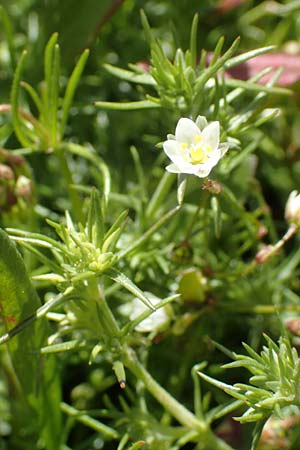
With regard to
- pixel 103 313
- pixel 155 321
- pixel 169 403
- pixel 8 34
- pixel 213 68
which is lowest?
pixel 169 403

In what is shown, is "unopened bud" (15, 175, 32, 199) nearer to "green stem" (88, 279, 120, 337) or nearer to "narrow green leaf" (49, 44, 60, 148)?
"narrow green leaf" (49, 44, 60, 148)

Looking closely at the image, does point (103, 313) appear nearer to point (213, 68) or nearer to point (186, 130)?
point (186, 130)

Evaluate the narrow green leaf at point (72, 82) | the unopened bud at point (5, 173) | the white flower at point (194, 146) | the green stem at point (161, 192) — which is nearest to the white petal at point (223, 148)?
the white flower at point (194, 146)

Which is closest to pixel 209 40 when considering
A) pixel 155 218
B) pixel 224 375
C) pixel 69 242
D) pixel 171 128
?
pixel 171 128

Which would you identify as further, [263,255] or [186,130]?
[263,255]

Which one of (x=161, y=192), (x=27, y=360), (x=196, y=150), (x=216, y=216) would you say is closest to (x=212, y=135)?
(x=196, y=150)

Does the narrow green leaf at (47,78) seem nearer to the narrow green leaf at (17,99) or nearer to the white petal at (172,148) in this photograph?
the narrow green leaf at (17,99)
